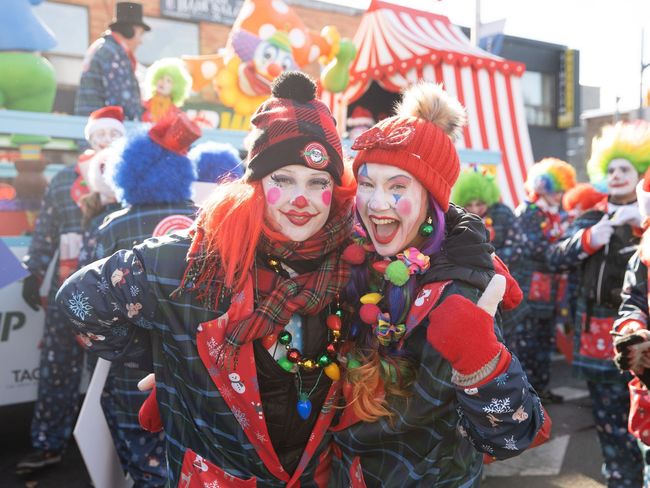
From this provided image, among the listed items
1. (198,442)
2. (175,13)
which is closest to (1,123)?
(198,442)

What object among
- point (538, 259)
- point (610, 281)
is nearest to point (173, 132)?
point (610, 281)

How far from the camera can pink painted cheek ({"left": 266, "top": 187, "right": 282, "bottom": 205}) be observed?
1742 millimetres

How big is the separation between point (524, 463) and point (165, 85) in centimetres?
390

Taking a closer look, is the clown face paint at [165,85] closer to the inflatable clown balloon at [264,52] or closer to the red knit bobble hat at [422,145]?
the inflatable clown balloon at [264,52]

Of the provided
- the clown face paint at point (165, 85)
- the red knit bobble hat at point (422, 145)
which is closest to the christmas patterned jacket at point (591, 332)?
the red knit bobble hat at point (422, 145)

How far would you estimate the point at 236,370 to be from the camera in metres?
1.66

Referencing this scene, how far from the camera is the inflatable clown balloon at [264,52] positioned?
23.2 feet

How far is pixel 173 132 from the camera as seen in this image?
2.63 meters

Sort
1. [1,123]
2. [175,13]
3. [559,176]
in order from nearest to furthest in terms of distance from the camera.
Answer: [1,123] < [559,176] < [175,13]

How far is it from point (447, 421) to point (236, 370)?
58 centimetres

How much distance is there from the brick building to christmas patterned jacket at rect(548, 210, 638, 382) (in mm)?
10239

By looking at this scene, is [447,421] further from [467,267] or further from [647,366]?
[647,366]

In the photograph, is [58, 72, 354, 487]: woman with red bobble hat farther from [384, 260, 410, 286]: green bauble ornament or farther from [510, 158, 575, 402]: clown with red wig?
[510, 158, 575, 402]: clown with red wig

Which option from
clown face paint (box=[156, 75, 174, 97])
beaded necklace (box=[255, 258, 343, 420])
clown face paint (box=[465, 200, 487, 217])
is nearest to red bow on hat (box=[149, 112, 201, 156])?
beaded necklace (box=[255, 258, 343, 420])
